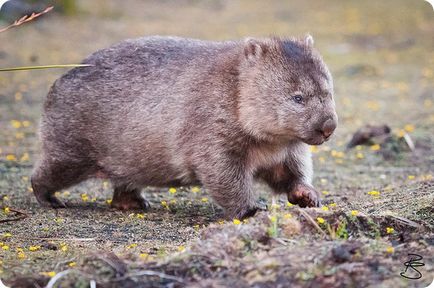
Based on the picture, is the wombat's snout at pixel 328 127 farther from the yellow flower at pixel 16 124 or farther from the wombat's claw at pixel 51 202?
the yellow flower at pixel 16 124

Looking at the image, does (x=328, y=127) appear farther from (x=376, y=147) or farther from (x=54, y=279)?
(x=376, y=147)

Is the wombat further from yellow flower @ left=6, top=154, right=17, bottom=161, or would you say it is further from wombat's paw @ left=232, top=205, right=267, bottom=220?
yellow flower @ left=6, top=154, right=17, bottom=161

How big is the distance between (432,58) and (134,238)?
1156 centimetres

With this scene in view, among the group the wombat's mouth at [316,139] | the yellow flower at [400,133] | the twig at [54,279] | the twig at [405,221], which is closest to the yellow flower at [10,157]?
the wombat's mouth at [316,139]

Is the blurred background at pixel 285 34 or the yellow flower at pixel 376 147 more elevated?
the blurred background at pixel 285 34

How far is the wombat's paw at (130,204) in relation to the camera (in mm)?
8050

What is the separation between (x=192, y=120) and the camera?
7.28m

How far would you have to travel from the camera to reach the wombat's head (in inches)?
265

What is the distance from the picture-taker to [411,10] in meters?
21.2

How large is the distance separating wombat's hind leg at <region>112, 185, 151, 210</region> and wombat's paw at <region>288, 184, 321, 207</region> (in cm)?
158

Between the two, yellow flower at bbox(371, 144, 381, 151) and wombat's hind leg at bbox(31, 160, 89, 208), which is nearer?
wombat's hind leg at bbox(31, 160, 89, 208)

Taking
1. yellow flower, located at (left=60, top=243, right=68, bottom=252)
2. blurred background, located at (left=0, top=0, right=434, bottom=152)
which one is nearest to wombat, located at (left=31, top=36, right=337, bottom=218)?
yellow flower, located at (left=60, top=243, right=68, bottom=252)

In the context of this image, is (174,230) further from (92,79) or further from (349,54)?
(349,54)

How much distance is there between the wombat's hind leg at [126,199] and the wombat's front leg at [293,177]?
1338 mm
